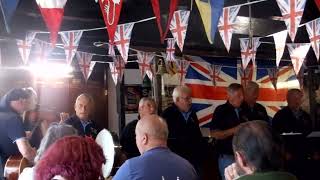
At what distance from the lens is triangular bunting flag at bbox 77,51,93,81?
20.1ft

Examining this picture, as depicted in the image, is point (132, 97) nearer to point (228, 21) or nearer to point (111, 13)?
point (228, 21)

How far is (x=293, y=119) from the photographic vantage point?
20.1 ft

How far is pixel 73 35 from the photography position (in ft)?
17.9

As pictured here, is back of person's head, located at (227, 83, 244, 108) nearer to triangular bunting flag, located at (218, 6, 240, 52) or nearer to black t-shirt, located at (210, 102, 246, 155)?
black t-shirt, located at (210, 102, 246, 155)

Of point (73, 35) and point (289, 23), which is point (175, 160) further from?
point (73, 35)

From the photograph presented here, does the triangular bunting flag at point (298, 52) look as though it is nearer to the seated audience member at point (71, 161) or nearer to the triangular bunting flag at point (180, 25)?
the triangular bunting flag at point (180, 25)

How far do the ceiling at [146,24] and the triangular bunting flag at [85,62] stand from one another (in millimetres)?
112

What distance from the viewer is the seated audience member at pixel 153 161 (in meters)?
2.71

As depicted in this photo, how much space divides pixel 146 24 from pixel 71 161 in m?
4.78

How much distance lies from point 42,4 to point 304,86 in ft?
20.4

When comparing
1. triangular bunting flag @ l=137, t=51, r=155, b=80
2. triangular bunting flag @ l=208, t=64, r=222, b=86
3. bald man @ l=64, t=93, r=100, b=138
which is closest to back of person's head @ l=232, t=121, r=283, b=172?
bald man @ l=64, t=93, r=100, b=138

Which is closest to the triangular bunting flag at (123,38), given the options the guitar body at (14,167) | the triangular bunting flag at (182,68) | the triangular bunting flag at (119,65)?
the triangular bunting flag at (119,65)

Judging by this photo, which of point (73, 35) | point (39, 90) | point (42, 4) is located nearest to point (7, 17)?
point (42, 4)

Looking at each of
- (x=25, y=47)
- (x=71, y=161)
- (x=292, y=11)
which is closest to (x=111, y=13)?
(x=292, y=11)
